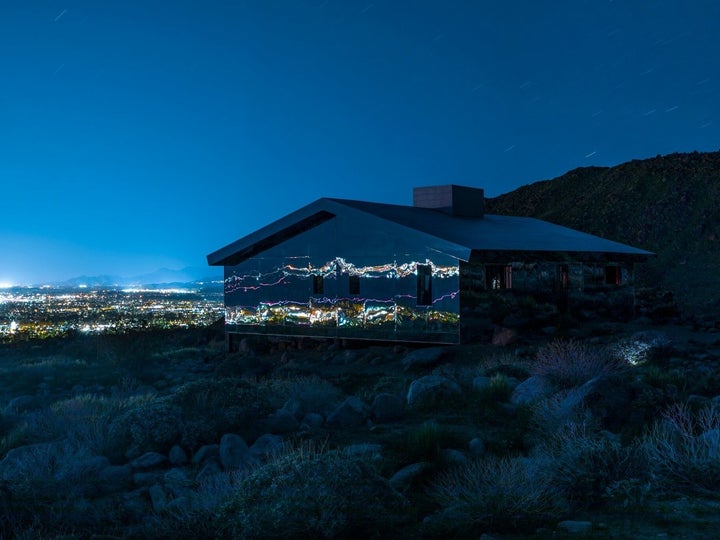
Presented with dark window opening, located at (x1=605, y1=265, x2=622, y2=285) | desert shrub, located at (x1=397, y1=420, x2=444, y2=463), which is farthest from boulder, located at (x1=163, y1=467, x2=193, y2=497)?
dark window opening, located at (x1=605, y1=265, x2=622, y2=285)

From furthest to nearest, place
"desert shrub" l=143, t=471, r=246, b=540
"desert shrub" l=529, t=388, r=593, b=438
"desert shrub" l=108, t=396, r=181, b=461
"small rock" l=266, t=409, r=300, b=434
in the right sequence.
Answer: "small rock" l=266, t=409, r=300, b=434
"desert shrub" l=108, t=396, r=181, b=461
"desert shrub" l=529, t=388, r=593, b=438
"desert shrub" l=143, t=471, r=246, b=540

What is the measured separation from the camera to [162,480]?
8688 millimetres

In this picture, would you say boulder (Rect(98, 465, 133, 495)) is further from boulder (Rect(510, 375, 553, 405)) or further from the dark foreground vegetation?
boulder (Rect(510, 375, 553, 405))

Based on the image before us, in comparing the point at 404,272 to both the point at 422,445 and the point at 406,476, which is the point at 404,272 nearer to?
the point at 422,445

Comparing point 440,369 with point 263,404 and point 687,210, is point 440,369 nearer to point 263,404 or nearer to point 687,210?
point 263,404

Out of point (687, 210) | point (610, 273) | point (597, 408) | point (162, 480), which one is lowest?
point (162, 480)

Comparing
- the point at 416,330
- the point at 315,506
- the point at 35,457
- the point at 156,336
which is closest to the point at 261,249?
the point at 416,330

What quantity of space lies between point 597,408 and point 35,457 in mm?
7080

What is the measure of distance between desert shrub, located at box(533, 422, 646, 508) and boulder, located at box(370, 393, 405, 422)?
162 inches

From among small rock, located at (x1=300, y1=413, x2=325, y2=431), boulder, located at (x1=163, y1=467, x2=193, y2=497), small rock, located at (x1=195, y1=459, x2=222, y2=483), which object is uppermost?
small rock, located at (x1=300, y1=413, x2=325, y2=431)

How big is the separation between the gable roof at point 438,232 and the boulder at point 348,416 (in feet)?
26.5

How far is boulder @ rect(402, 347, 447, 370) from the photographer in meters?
17.6

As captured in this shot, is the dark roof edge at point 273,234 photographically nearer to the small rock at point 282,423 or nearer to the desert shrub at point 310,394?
the desert shrub at point 310,394

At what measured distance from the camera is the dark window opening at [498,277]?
66.5ft
